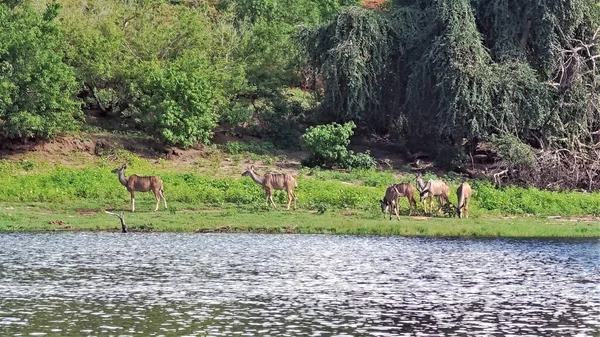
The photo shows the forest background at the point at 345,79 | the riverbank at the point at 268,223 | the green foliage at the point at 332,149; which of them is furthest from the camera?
the green foliage at the point at 332,149

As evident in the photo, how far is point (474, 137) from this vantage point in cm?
3978

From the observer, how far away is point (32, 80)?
1415 inches

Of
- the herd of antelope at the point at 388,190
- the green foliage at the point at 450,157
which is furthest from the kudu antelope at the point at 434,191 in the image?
the green foliage at the point at 450,157

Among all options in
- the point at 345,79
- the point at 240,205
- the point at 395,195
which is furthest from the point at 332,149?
the point at 395,195

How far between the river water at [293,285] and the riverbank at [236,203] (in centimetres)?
131

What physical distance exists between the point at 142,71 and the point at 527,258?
19437 millimetres

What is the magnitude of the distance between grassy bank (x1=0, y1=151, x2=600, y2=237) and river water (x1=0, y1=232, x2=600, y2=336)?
1368 mm

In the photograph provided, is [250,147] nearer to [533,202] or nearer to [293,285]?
[533,202]

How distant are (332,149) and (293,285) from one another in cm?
1953

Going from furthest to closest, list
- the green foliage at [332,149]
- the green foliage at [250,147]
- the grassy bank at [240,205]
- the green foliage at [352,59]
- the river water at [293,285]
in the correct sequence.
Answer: the green foliage at [250,147] < the green foliage at [352,59] < the green foliage at [332,149] < the grassy bank at [240,205] < the river water at [293,285]

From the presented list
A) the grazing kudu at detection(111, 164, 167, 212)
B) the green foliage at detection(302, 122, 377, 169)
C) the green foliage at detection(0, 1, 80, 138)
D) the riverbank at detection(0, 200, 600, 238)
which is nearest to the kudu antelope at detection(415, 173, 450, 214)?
the riverbank at detection(0, 200, 600, 238)

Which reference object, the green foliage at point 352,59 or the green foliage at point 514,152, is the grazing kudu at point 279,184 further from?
the green foliage at point 514,152

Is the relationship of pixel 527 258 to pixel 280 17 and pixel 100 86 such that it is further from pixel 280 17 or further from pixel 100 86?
pixel 280 17

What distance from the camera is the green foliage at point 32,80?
35594mm
